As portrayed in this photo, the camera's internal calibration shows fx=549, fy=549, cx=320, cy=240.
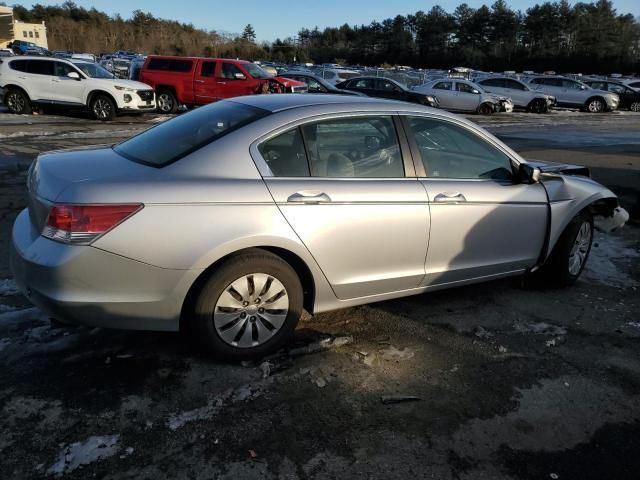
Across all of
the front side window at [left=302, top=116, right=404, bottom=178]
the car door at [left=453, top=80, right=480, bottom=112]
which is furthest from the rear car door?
the front side window at [left=302, top=116, right=404, bottom=178]

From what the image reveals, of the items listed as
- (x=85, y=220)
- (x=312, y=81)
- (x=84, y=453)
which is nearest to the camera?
(x=84, y=453)

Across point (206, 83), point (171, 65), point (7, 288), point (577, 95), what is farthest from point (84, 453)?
point (577, 95)

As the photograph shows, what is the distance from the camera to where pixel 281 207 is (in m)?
3.19

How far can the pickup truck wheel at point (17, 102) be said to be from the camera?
16172 millimetres

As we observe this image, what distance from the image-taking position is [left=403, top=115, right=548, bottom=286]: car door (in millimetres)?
3824

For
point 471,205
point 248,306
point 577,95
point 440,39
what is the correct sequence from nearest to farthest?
point 248,306, point 471,205, point 577,95, point 440,39

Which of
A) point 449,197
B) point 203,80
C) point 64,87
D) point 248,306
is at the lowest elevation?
point 248,306

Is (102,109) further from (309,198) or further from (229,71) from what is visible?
(309,198)

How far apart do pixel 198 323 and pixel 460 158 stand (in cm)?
226

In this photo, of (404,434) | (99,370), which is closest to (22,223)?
(99,370)

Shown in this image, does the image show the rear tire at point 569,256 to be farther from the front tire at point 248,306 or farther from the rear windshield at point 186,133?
the rear windshield at point 186,133

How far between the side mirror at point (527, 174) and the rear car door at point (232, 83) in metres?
15.3

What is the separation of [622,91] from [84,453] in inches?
1417

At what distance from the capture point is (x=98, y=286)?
9.47 ft
